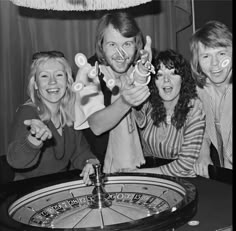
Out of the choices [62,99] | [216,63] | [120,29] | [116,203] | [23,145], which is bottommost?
[116,203]

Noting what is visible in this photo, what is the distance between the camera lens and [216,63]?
1.42 meters

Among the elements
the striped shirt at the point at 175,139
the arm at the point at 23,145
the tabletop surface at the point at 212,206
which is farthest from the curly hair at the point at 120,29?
the tabletop surface at the point at 212,206

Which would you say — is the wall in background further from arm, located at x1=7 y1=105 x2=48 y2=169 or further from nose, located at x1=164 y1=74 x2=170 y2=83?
arm, located at x1=7 y1=105 x2=48 y2=169

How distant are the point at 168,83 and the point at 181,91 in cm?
6

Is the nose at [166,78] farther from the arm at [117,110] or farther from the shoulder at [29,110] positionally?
the shoulder at [29,110]

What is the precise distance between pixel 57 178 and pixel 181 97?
55 centimetres

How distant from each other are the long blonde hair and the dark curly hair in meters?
0.32

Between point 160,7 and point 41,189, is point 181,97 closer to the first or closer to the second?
point 41,189

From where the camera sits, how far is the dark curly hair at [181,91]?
1463 millimetres

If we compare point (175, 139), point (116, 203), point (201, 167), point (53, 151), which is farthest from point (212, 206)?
point (53, 151)

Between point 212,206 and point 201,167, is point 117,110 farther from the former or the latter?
point 212,206

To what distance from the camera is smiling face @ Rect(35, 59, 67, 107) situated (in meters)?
1.50

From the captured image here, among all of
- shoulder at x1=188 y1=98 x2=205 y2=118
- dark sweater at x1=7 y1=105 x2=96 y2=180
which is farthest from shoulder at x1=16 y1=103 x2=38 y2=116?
shoulder at x1=188 y1=98 x2=205 y2=118

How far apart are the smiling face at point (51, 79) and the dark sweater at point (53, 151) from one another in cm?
10
